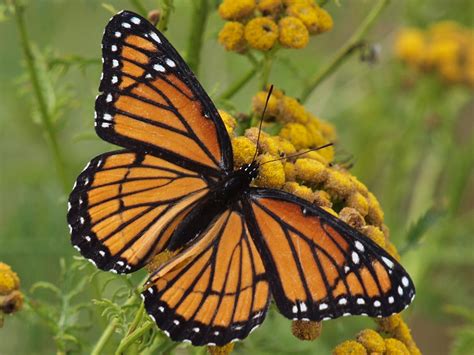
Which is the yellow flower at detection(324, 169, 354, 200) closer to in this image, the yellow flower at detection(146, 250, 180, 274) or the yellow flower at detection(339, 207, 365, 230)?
the yellow flower at detection(339, 207, 365, 230)

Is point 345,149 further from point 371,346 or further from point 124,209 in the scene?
point 124,209

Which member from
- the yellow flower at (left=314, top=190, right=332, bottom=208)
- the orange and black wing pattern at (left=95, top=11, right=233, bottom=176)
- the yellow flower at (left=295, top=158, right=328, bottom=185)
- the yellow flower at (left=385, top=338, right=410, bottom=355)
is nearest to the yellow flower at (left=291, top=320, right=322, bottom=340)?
the yellow flower at (left=385, top=338, right=410, bottom=355)

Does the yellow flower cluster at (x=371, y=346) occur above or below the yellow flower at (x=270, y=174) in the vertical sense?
below

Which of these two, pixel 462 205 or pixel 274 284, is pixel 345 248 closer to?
pixel 274 284

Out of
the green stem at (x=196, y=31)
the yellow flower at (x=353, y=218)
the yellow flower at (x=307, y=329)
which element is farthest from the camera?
the green stem at (x=196, y=31)

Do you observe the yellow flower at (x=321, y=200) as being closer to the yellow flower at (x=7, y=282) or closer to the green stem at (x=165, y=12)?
the green stem at (x=165, y=12)

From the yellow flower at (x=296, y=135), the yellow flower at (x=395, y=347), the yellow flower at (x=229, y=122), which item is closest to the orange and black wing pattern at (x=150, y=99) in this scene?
the yellow flower at (x=229, y=122)

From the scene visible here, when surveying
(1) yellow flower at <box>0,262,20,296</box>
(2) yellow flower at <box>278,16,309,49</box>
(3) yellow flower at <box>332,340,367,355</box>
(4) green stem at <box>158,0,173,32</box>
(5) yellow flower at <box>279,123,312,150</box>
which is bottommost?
(1) yellow flower at <box>0,262,20,296</box>
